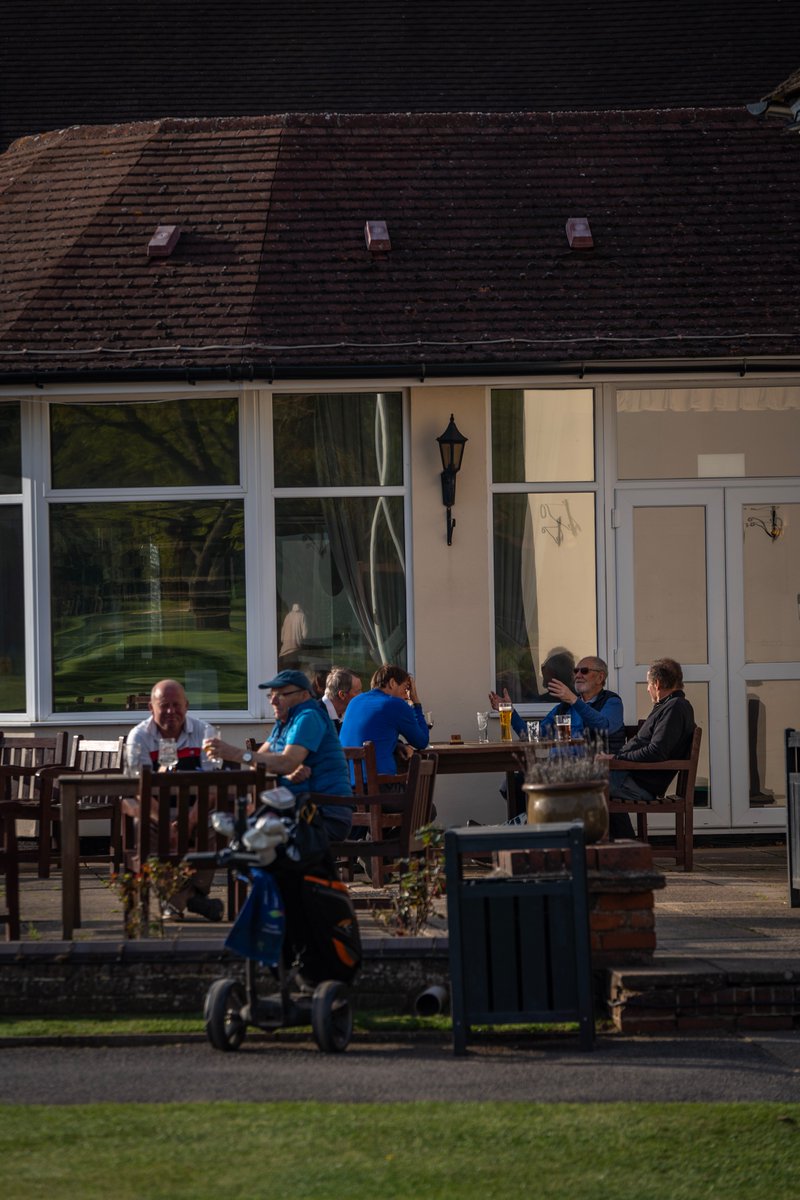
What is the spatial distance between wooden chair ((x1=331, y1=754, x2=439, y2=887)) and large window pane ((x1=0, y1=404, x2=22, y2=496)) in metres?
4.06

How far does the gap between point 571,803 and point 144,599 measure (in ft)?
18.1

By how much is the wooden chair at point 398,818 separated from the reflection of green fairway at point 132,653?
268 centimetres

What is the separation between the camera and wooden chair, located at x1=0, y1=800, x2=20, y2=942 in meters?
8.18

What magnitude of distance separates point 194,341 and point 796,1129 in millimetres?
7765

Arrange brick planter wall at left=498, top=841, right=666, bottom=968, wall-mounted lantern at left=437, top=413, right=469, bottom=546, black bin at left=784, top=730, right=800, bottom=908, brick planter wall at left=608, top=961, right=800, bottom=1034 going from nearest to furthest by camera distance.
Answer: brick planter wall at left=608, top=961, right=800, bottom=1034, brick planter wall at left=498, top=841, right=666, bottom=968, black bin at left=784, top=730, right=800, bottom=908, wall-mounted lantern at left=437, top=413, right=469, bottom=546

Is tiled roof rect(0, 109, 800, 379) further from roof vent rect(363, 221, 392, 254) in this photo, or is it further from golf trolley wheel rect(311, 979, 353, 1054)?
golf trolley wheel rect(311, 979, 353, 1054)

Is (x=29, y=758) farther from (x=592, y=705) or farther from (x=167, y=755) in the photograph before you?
(x=592, y=705)

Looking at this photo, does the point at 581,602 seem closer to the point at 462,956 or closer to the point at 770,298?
the point at 770,298

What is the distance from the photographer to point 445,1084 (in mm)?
6215

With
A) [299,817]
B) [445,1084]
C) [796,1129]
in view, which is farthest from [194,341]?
[796,1129]

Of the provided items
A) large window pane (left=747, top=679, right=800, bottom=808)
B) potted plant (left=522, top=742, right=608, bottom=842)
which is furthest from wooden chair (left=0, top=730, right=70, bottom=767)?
large window pane (left=747, top=679, right=800, bottom=808)

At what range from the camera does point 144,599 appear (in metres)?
12.3

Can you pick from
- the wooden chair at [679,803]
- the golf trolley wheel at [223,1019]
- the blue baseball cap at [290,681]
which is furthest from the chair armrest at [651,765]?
the golf trolley wheel at [223,1019]

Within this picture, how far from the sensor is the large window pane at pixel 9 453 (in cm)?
1231
